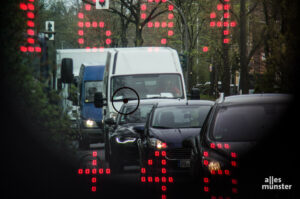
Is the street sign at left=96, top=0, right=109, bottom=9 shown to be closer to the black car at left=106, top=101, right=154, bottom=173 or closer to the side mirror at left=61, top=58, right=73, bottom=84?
the black car at left=106, top=101, right=154, bottom=173

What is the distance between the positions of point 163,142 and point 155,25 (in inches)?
2182

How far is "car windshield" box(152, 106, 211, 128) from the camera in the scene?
1377 centimetres

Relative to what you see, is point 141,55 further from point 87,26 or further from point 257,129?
point 87,26

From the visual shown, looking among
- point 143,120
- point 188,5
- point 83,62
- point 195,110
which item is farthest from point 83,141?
point 188,5

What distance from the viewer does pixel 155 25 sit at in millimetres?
67750

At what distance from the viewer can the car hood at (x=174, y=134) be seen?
12781 mm

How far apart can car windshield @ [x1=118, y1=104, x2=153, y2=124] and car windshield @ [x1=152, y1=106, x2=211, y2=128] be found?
1.91m

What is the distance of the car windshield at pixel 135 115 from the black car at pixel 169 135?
1.71 metres

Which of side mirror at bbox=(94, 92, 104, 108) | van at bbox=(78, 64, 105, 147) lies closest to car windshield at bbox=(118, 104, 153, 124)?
side mirror at bbox=(94, 92, 104, 108)
